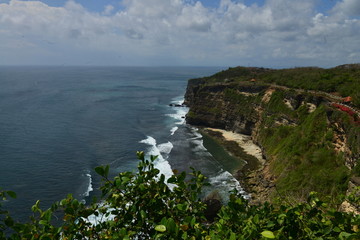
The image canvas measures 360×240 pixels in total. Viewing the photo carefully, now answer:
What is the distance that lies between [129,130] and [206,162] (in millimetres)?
30249

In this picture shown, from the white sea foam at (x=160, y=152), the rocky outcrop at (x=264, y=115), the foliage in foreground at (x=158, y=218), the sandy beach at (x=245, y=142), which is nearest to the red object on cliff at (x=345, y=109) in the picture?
the rocky outcrop at (x=264, y=115)

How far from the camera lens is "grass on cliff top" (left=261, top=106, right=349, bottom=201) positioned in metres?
34.2

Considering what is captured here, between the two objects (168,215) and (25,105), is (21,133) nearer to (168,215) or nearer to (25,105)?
(25,105)

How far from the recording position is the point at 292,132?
177 feet

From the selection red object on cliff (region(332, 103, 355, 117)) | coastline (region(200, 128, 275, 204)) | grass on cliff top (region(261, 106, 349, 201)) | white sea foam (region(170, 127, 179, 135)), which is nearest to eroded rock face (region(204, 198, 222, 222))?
coastline (region(200, 128, 275, 204))

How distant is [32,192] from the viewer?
41.7m

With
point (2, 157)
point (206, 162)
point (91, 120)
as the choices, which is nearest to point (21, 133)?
point (2, 157)

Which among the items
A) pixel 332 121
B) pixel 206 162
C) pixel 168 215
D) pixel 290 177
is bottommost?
pixel 206 162

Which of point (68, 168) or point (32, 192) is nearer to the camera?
point (32, 192)

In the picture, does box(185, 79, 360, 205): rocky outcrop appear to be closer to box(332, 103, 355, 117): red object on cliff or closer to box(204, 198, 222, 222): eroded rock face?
box(332, 103, 355, 117): red object on cliff

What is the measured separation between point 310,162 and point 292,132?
14.4 meters

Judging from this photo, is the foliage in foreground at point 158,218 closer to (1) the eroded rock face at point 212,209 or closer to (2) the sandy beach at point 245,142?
(1) the eroded rock face at point 212,209

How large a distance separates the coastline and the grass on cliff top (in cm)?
246

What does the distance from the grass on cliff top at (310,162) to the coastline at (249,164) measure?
8.05 ft
